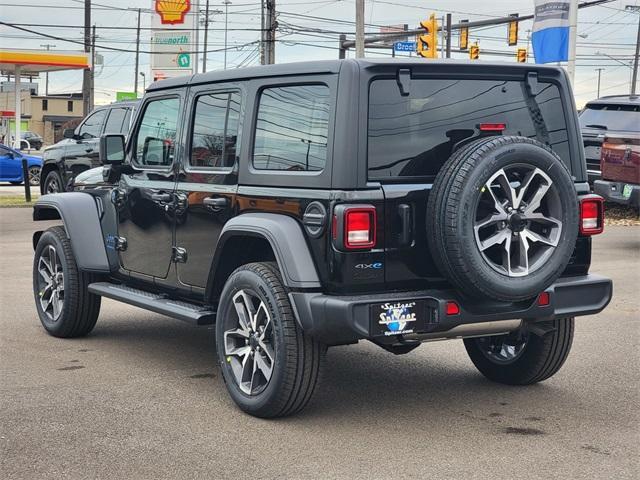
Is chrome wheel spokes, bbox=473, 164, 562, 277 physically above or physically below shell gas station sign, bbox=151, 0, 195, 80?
below

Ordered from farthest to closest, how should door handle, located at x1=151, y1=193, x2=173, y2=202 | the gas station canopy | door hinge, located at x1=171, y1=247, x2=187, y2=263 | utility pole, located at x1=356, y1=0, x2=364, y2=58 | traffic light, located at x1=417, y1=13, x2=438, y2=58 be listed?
1. the gas station canopy
2. traffic light, located at x1=417, y1=13, x2=438, y2=58
3. utility pole, located at x1=356, y1=0, x2=364, y2=58
4. door handle, located at x1=151, y1=193, x2=173, y2=202
5. door hinge, located at x1=171, y1=247, x2=187, y2=263

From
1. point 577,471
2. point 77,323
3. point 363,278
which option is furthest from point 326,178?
point 77,323

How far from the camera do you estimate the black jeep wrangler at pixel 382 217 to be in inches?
195

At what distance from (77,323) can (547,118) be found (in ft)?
12.6

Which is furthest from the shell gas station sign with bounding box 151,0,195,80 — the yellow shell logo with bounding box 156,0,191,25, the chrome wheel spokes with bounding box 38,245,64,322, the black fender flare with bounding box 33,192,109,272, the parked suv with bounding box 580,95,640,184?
the black fender flare with bounding box 33,192,109,272

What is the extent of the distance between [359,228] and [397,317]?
490mm

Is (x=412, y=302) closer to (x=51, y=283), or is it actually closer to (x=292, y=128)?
(x=292, y=128)

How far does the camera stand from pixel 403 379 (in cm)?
639

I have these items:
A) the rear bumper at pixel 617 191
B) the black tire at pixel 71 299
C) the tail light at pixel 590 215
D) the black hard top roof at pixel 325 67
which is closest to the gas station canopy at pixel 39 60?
the rear bumper at pixel 617 191

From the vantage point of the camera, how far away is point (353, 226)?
4910mm

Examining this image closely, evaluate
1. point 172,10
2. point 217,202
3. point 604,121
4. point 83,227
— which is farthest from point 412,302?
point 172,10

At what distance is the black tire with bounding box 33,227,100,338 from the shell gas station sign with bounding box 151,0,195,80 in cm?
3178

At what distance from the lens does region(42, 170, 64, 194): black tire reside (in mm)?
19500

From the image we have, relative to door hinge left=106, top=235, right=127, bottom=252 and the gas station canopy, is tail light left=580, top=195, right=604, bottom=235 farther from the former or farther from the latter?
the gas station canopy
